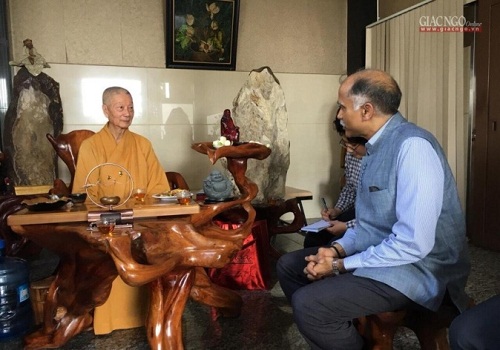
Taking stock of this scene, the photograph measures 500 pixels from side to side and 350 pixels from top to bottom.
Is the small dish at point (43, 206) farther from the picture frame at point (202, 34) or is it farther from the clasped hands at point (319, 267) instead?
the picture frame at point (202, 34)

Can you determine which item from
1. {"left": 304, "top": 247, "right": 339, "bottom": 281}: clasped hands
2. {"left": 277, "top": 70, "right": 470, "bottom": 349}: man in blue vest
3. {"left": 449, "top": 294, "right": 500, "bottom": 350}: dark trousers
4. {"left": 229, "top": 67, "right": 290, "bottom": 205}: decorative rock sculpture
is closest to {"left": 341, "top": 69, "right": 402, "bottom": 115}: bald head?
{"left": 277, "top": 70, "right": 470, "bottom": 349}: man in blue vest

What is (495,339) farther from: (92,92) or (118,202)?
(92,92)

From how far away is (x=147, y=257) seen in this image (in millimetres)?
1800

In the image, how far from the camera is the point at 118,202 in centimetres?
205

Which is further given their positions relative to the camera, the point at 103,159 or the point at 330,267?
the point at 103,159

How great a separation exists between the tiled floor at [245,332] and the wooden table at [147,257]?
4.5 inches

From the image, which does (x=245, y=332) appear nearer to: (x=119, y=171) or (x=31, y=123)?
(x=119, y=171)

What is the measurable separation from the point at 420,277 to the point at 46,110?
3.45 metres

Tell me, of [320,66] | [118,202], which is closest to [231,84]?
[320,66]

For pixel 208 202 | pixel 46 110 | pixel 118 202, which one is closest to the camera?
pixel 118 202

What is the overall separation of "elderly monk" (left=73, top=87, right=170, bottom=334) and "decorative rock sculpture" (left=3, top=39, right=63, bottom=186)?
1542 mm

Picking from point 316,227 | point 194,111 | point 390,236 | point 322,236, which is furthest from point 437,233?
point 194,111

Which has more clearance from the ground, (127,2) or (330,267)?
(127,2)

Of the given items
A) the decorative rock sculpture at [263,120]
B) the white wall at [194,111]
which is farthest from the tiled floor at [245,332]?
the white wall at [194,111]
